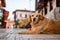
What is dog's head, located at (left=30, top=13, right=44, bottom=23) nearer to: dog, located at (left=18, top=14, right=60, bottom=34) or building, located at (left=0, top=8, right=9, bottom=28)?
dog, located at (left=18, top=14, right=60, bottom=34)

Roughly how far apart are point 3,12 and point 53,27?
20701 mm

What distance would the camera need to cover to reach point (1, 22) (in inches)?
995

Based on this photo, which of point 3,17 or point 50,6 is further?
point 3,17

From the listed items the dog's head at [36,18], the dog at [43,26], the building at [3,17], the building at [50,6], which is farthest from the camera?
the building at [3,17]

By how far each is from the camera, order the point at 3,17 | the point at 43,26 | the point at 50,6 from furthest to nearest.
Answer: the point at 3,17 → the point at 50,6 → the point at 43,26

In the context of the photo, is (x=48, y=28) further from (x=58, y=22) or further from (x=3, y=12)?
(x=3, y=12)

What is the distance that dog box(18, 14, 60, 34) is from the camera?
6625 millimetres

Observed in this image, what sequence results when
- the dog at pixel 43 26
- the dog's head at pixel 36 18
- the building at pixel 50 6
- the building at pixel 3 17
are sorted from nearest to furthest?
the dog at pixel 43 26, the dog's head at pixel 36 18, the building at pixel 50 6, the building at pixel 3 17

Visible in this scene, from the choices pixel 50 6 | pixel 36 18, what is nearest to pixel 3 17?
pixel 50 6

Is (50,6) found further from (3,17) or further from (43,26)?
(3,17)

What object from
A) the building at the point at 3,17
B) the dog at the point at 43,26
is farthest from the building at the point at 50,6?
the building at the point at 3,17

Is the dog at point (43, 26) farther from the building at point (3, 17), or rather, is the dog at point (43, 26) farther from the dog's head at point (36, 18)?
the building at point (3, 17)

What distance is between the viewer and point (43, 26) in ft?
22.2

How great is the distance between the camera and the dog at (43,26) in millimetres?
6625
